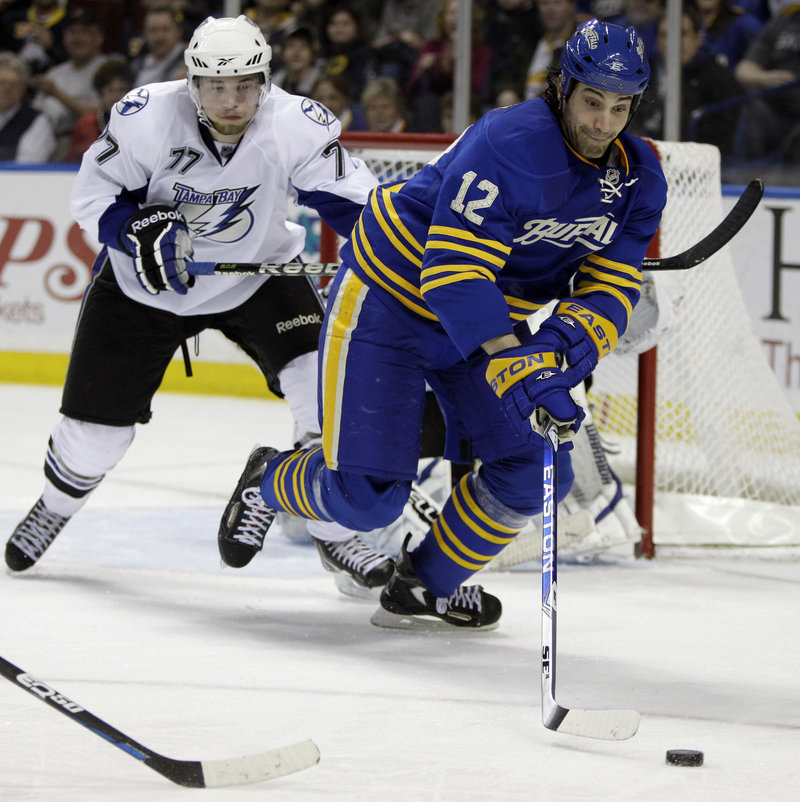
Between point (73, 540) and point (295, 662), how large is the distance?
3.93 feet

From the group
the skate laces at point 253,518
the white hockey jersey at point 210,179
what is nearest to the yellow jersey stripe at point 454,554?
the skate laces at point 253,518

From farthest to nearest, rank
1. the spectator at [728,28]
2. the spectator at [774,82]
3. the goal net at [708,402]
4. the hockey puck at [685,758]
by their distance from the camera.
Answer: the spectator at [728,28] < the spectator at [774,82] < the goal net at [708,402] < the hockey puck at [685,758]

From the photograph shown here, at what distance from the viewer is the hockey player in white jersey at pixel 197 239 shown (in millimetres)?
2730

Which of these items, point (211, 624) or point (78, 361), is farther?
point (78, 361)

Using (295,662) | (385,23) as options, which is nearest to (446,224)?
(295,662)

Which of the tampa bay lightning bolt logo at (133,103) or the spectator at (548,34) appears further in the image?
the spectator at (548,34)

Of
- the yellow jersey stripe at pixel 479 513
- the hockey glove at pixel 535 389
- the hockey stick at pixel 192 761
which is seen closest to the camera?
the hockey stick at pixel 192 761

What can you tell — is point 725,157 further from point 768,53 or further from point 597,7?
point 597,7

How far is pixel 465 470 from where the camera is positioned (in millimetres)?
3232

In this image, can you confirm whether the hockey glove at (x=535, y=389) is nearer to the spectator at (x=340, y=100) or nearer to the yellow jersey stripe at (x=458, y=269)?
the yellow jersey stripe at (x=458, y=269)

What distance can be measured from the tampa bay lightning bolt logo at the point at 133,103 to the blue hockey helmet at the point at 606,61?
912 mm

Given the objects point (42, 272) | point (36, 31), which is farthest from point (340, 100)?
point (36, 31)

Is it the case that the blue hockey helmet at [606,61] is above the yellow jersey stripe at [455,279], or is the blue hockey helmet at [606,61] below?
above

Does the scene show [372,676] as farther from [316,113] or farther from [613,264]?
[316,113]
